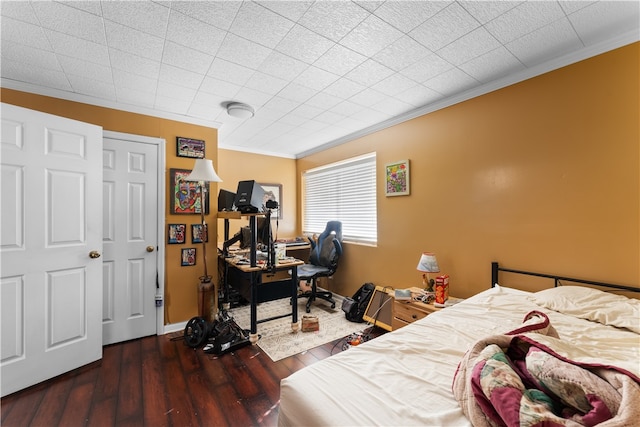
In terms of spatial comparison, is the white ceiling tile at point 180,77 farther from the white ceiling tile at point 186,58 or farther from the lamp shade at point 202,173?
the lamp shade at point 202,173

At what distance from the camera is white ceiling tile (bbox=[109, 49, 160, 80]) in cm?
A: 199

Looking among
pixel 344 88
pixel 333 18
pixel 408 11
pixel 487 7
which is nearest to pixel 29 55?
pixel 333 18

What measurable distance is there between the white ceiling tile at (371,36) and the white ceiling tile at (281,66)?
1.41 ft

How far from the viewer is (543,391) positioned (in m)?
0.83

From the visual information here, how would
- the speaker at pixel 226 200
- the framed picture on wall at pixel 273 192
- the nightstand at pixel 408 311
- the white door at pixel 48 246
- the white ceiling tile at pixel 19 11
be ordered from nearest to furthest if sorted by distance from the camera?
the white ceiling tile at pixel 19 11
the white door at pixel 48 246
the nightstand at pixel 408 311
the speaker at pixel 226 200
the framed picture on wall at pixel 273 192

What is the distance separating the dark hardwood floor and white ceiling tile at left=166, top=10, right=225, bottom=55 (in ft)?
8.27

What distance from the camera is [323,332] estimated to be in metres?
2.96

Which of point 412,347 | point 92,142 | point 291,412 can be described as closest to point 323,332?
point 412,347

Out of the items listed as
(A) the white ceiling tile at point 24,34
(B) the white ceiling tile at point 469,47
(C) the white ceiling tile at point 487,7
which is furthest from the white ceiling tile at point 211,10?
(B) the white ceiling tile at point 469,47

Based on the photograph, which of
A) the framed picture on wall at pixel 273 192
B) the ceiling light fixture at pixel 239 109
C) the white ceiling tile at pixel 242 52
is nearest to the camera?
the white ceiling tile at pixel 242 52

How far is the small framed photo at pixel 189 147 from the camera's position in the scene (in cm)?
310

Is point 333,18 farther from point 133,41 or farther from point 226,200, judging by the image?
point 226,200

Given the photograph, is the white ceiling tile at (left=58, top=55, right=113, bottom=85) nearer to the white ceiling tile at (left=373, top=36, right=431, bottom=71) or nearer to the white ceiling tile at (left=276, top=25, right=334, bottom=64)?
the white ceiling tile at (left=276, top=25, right=334, bottom=64)

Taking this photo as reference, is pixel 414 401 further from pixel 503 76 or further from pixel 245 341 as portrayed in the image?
pixel 503 76
